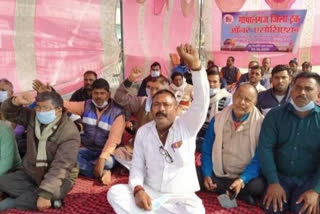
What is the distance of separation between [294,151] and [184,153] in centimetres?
92

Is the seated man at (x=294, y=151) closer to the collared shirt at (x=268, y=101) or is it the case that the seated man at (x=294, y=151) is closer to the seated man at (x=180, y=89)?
the collared shirt at (x=268, y=101)

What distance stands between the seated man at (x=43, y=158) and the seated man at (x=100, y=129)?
0.61 metres

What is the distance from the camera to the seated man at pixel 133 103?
388cm

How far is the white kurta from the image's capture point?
8.68ft

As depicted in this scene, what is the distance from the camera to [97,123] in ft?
12.8

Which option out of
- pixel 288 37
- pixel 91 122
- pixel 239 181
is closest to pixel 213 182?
pixel 239 181

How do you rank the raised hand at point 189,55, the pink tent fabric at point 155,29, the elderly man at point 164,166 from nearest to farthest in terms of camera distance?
the raised hand at point 189,55 < the elderly man at point 164,166 < the pink tent fabric at point 155,29

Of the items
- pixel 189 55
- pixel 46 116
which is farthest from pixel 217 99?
pixel 46 116

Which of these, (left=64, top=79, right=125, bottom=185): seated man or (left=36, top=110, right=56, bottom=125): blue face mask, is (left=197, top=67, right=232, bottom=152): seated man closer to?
(left=64, top=79, right=125, bottom=185): seated man

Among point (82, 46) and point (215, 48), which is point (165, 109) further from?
point (215, 48)

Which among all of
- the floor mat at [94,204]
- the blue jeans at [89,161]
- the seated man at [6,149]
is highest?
the seated man at [6,149]

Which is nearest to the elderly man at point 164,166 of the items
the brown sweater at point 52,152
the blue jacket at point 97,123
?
the brown sweater at point 52,152

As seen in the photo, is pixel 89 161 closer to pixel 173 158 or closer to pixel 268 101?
pixel 173 158

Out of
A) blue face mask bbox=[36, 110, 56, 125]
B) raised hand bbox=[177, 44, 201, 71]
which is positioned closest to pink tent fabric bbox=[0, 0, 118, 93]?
blue face mask bbox=[36, 110, 56, 125]
